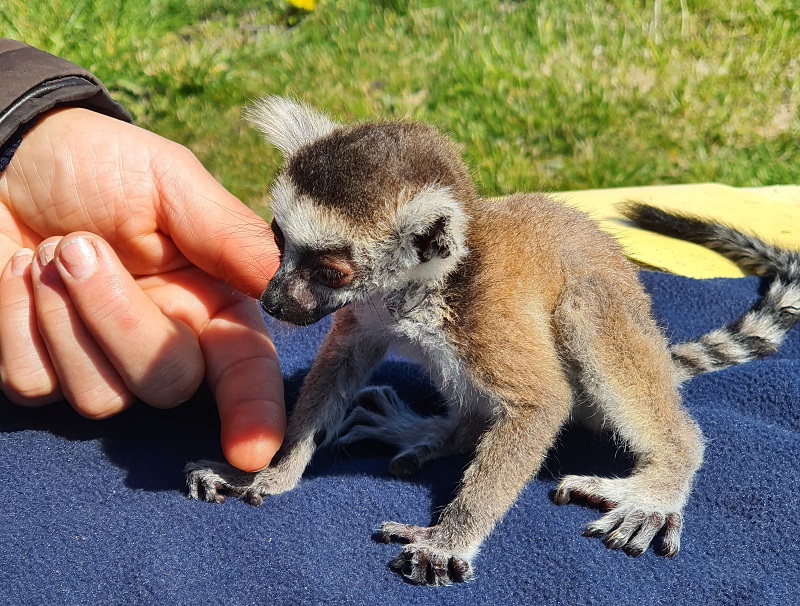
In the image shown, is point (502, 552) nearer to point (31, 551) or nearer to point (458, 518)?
point (458, 518)

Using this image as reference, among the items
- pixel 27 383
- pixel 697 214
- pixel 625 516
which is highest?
pixel 697 214

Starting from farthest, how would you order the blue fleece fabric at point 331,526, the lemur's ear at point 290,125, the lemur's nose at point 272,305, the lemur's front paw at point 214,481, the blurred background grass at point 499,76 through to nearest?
1. the blurred background grass at point 499,76
2. the lemur's ear at point 290,125
3. the lemur's front paw at point 214,481
4. the lemur's nose at point 272,305
5. the blue fleece fabric at point 331,526

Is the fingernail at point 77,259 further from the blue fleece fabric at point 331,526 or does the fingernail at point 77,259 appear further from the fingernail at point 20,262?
the blue fleece fabric at point 331,526

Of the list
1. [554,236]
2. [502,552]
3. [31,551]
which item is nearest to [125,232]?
[31,551]

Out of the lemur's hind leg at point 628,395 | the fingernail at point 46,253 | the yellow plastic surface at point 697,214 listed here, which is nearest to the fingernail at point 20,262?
the fingernail at point 46,253

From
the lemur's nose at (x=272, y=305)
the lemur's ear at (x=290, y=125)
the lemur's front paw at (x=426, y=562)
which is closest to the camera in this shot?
the lemur's front paw at (x=426, y=562)

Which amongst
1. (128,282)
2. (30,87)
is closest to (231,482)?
(128,282)

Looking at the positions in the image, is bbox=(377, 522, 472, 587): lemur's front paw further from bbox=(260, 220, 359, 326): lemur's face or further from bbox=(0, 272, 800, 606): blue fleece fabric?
bbox=(260, 220, 359, 326): lemur's face

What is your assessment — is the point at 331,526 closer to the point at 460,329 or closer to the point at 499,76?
the point at 460,329
